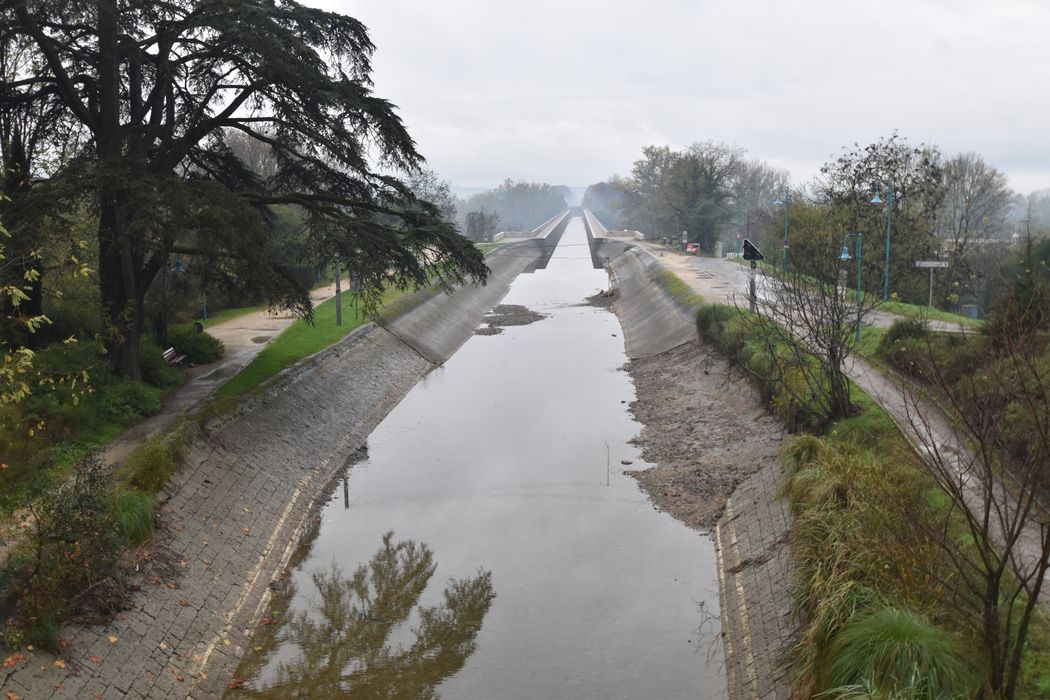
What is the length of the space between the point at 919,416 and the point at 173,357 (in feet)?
70.3

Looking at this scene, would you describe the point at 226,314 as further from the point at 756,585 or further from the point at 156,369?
the point at 756,585

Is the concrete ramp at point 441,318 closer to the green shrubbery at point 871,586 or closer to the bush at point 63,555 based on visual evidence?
the green shrubbery at point 871,586

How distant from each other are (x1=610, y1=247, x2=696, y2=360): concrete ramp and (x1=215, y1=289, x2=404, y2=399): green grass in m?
12.1

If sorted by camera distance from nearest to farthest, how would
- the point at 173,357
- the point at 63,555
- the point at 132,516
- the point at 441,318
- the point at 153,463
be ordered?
the point at 63,555, the point at 132,516, the point at 153,463, the point at 173,357, the point at 441,318

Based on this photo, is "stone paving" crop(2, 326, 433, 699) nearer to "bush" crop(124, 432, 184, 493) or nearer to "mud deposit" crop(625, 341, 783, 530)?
"bush" crop(124, 432, 184, 493)

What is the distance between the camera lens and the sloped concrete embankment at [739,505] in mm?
12789

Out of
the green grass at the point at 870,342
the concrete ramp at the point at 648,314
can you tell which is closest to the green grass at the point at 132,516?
the green grass at the point at 870,342

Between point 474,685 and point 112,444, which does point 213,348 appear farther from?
point 474,685

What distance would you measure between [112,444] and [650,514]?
11019 millimetres

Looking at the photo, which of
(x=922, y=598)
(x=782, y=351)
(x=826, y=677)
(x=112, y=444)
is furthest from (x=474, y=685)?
(x=782, y=351)

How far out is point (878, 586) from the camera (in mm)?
11016

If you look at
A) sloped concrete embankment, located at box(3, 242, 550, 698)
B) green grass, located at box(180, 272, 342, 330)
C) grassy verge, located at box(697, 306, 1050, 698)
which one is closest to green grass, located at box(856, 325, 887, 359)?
grassy verge, located at box(697, 306, 1050, 698)

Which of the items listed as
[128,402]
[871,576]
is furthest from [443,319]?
[871,576]

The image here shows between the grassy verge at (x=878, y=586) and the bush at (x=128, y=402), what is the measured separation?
44.9ft
